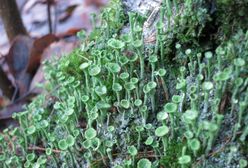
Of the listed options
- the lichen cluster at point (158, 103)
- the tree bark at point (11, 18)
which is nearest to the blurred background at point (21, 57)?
the tree bark at point (11, 18)

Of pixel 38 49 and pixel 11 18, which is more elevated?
pixel 11 18

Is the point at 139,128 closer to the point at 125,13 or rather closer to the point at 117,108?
the point at 117,108

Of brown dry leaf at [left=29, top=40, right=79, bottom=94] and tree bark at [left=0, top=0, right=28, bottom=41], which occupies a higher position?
tree bark at [left=0, top=0, right=28, bottom=41]

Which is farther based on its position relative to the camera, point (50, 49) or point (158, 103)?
point (50, 49)

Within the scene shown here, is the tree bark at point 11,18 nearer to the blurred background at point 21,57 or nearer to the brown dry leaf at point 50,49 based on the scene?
the blurred background at point 21,57

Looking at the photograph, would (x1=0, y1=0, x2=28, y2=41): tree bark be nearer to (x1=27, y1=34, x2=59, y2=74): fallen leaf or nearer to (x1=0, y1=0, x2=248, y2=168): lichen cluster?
(x1=27, y1=34, x2=59, y2=74): fallen leaf

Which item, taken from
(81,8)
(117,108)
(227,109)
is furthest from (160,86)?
(81,8)

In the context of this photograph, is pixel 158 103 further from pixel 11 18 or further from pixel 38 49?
pixel 11 18

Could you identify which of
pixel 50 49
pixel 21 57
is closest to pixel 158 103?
pixel 50 49

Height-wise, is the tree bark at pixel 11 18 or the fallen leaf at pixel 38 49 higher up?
the tree bark at pixel 11 18

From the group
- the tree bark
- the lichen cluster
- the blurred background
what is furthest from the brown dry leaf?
the lichen cluster
